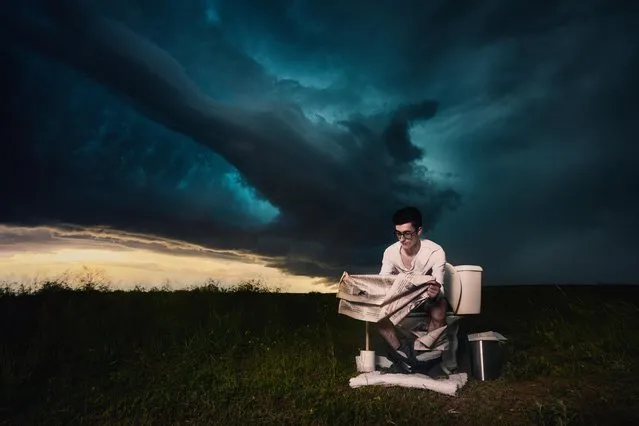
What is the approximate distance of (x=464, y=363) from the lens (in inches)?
287

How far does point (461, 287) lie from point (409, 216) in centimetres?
108

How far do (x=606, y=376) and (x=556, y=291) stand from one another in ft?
20.4

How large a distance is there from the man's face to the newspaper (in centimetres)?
43

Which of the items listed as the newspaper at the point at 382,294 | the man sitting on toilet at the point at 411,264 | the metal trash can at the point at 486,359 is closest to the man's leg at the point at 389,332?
the man sitting on toilet at the point at 411,264

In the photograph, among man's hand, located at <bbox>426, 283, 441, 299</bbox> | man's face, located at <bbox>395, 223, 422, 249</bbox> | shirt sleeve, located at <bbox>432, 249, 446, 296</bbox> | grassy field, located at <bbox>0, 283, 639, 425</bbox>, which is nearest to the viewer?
grassy field, located at <bbox>0, 283, 639, 425</bbox>

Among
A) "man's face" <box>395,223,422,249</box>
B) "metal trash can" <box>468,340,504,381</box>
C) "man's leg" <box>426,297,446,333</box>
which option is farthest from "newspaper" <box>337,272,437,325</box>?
"metal trash can" <box>468,340,504,381</box>

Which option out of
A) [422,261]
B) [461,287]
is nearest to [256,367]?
[422,261]

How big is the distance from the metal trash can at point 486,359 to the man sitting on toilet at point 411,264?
2.24 ft

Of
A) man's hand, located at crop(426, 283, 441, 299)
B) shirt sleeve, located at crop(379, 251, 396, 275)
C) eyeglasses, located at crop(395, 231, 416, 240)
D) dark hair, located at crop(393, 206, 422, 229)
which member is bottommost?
man's hand, located at crop(426, 283, 441, 299)

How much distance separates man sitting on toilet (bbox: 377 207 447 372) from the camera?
6516 mm

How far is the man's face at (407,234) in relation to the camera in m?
6.59

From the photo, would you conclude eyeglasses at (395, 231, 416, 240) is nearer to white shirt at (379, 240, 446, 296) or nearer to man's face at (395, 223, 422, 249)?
man's face at (395, 223, 422, 249)

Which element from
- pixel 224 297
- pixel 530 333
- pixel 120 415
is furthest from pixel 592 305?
pixel 120 415

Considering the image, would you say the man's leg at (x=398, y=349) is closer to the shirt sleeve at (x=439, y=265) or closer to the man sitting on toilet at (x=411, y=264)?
the man sitting on toilet at (x=411, y=264)
